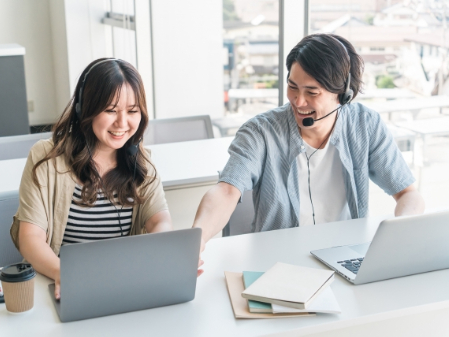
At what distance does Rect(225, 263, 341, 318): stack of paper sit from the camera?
47.9 inches

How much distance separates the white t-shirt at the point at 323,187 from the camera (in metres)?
1.89

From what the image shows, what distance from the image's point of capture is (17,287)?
1191 mm

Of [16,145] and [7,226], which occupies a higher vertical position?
[16,145]

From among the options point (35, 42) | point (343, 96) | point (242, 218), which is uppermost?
point (35, 42)

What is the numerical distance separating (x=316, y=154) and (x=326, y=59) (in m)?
0.32

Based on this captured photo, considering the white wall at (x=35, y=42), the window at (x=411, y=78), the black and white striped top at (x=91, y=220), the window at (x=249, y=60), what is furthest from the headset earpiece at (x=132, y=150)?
the white wall at (x=35, y=42)

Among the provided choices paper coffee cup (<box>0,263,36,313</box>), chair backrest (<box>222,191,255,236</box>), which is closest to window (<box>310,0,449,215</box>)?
chair backrest (<box>222,191,255,236</box>)

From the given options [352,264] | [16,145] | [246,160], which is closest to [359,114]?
[246,160]

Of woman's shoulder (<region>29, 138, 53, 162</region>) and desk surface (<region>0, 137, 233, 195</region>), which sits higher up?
woman's shoulder (<region>29, 138, 53, 162</region>)

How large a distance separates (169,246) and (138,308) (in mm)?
163

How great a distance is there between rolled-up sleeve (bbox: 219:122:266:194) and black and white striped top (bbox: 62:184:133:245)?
1.08 feet

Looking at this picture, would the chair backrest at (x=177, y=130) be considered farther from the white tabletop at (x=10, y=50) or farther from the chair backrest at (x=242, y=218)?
the white tabletop at (x=10, y=50)

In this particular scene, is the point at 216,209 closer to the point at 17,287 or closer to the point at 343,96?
the point at 343,96

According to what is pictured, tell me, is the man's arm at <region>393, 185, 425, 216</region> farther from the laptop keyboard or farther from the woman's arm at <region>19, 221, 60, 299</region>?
the woman's arm at <region>19, 221, 60, 299</region>
